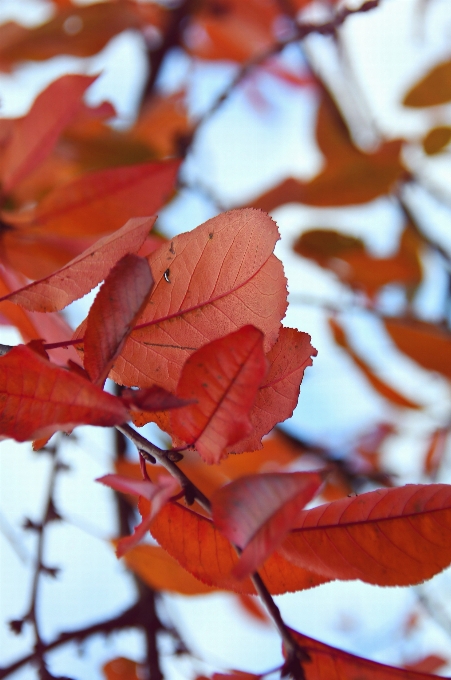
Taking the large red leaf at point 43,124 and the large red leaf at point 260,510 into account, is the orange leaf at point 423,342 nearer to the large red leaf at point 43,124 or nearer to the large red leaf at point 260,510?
the large red leaf at point 43,124

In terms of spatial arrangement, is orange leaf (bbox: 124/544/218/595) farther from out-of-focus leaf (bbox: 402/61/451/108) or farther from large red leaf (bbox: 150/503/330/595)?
out-of-focus leaf (bbox: 402/61/451/108)

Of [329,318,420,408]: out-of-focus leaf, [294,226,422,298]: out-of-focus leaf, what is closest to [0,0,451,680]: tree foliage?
[294,226,422,298]: out-of-focus leaf

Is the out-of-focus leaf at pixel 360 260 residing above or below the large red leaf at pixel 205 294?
below

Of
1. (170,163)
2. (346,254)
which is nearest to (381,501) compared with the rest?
(170,163)

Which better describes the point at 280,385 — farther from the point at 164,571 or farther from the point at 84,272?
the point at 164,571

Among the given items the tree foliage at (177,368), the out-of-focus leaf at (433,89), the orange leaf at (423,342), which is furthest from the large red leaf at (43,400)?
the out-of-focus leaf at (433,89)
